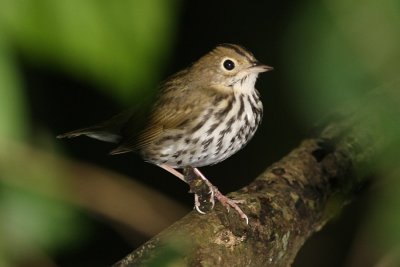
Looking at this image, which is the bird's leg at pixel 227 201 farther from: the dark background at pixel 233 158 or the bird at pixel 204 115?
the dark background at pixel 233 158

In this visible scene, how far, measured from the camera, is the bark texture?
2.16 metres

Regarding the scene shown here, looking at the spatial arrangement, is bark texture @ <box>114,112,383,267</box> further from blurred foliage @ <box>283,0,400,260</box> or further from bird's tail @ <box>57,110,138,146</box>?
blurred foliage @ <box>283,0,400,260</box>

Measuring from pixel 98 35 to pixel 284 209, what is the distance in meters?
2.29

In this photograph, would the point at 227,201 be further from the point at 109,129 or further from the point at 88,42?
the point at 88,42

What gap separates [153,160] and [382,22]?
259cm

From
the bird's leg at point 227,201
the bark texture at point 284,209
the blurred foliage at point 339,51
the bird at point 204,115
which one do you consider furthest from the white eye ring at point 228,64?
the blurred foliage at point 339,51

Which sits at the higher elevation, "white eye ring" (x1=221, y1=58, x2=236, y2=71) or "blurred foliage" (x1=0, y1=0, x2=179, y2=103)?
"blurred foliage" (x1=0, y1=0, x2=179, y2=103)

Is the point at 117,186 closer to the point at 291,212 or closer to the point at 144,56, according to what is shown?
the point at 291,212

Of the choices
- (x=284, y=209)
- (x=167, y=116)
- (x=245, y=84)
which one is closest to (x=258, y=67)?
(x=245, y=84)

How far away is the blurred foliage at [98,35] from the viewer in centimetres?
48

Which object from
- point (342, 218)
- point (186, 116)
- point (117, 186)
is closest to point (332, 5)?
point (186, 116)

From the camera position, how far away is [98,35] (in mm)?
493

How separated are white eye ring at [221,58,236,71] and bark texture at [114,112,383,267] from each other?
21.0 inches

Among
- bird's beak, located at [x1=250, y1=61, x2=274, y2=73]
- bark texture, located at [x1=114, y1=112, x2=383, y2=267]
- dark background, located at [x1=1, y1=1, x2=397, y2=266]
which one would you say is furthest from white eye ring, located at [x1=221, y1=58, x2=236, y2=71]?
bark texture, located at [x1=114, y1=112, x2=383, y2=267]
